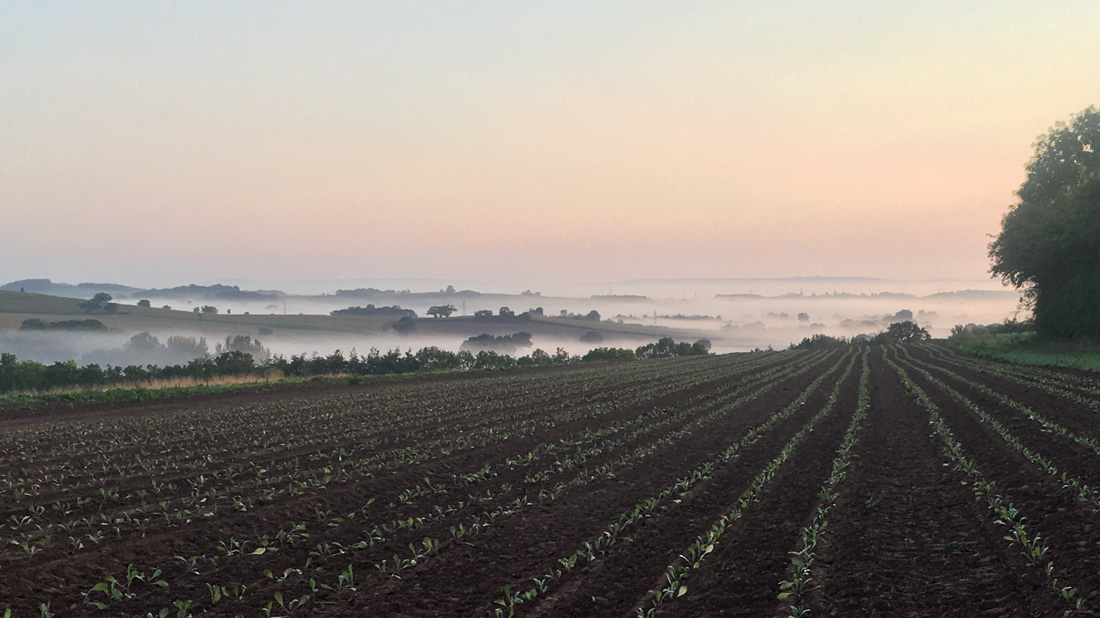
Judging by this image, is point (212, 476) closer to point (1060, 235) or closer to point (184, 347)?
point (1060, 235)

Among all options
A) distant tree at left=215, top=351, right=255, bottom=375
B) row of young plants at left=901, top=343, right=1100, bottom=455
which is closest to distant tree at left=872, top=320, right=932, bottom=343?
row of young plants at left=901, top=343, right=1100, bottom=455

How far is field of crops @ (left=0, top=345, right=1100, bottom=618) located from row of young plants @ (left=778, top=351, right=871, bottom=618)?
0.19 feet

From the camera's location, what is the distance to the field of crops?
7441 millimetres

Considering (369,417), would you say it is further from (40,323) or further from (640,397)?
(40,323)

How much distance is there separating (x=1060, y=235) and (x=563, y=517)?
167 feet

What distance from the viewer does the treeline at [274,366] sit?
122ft

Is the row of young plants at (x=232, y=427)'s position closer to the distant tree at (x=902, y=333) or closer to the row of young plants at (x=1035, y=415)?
the row of young plants at (x=1035, y=415)

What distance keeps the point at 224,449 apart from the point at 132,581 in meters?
9.58

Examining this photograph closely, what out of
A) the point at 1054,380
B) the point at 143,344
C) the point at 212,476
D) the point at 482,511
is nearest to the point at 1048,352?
the point at 1054,380

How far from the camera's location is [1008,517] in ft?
31.8

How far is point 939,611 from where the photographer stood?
699cm

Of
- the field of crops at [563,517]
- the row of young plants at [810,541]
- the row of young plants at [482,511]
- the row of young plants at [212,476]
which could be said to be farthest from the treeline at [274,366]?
the row of young plants at [810,541]

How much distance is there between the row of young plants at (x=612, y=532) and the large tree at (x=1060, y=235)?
39.8 meters

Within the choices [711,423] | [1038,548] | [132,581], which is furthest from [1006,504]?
[132,581]
